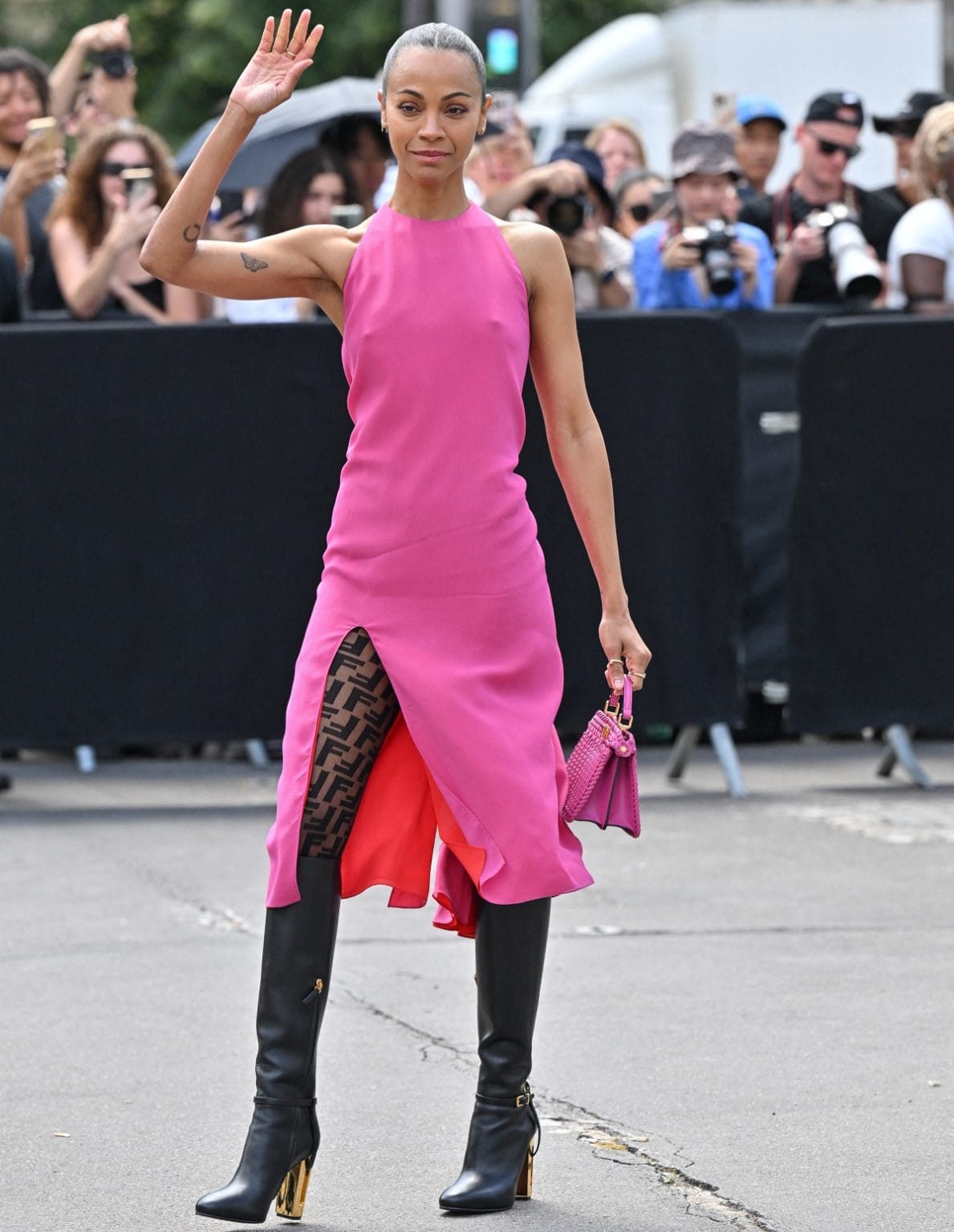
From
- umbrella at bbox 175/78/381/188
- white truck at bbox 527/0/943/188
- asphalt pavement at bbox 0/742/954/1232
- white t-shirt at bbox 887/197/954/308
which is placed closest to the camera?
asphalt pavement at bbox 0/742/954/1232

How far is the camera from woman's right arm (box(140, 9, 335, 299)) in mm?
4066

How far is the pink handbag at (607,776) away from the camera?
4367mm

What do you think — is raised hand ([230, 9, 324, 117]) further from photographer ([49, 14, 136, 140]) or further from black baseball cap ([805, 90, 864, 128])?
photographer ([49, 14, 136, 140])

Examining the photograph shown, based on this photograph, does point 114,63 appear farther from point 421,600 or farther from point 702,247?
point 421,600

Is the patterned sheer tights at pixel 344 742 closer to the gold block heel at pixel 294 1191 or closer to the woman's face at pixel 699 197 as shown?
the gold block heel at pixel 294 1191

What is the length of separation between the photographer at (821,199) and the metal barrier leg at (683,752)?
2.02 meters

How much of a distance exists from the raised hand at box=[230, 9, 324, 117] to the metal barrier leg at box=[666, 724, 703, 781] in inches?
199

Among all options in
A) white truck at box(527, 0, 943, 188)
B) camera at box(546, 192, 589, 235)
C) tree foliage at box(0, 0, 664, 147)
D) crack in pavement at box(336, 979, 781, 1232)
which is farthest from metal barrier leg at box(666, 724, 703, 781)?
tree foliage at box(0, 0, 664, 147)

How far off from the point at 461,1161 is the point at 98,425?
444 centimetres

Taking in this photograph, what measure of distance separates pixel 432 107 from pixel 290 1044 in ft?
5.22

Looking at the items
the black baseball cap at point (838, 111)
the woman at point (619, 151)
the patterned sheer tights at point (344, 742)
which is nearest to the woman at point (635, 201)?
the woman at point (619, 151)

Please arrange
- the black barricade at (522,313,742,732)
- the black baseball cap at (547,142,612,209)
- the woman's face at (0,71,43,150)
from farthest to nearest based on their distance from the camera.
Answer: the black baseball cap at (547,142,612,209), the woman's face at (0,71,43,150), the black barricade at (522,313,742,732)

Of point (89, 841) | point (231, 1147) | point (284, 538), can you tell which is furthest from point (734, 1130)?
point (284, 538)

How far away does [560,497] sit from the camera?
862cm
